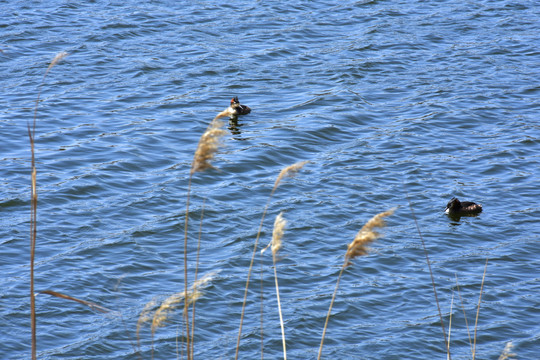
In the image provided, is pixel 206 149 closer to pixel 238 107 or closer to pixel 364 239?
pixel 364 239

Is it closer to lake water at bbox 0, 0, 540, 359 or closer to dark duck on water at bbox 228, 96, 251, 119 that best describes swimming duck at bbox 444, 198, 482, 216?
lake water at bbox 0, 0, 540, 359

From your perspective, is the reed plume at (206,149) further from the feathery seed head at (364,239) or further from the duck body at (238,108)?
the duck body at (238,108)

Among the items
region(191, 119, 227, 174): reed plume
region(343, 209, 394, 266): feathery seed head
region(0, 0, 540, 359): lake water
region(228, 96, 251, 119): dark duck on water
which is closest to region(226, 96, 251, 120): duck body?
region(228, 96, 251, 119): dark duck on water

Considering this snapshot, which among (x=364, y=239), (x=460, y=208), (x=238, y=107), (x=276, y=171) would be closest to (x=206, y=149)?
(x=364, y=239)

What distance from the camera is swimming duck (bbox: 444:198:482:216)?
10711 mm

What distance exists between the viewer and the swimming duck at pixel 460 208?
10711mm

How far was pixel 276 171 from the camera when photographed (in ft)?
40.5

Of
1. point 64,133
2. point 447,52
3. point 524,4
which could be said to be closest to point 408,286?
point 64,133

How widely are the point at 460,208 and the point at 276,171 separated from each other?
3269mm

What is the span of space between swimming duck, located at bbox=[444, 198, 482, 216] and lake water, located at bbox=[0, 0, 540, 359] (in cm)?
24

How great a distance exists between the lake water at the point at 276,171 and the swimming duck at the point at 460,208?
242mm

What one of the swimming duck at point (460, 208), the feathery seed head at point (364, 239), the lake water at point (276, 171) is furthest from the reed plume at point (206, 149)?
the swimming duck at point (460, 208)

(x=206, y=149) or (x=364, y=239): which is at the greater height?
(x=206, y=149)

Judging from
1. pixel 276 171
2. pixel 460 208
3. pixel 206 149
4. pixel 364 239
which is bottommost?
pixel 276 171
